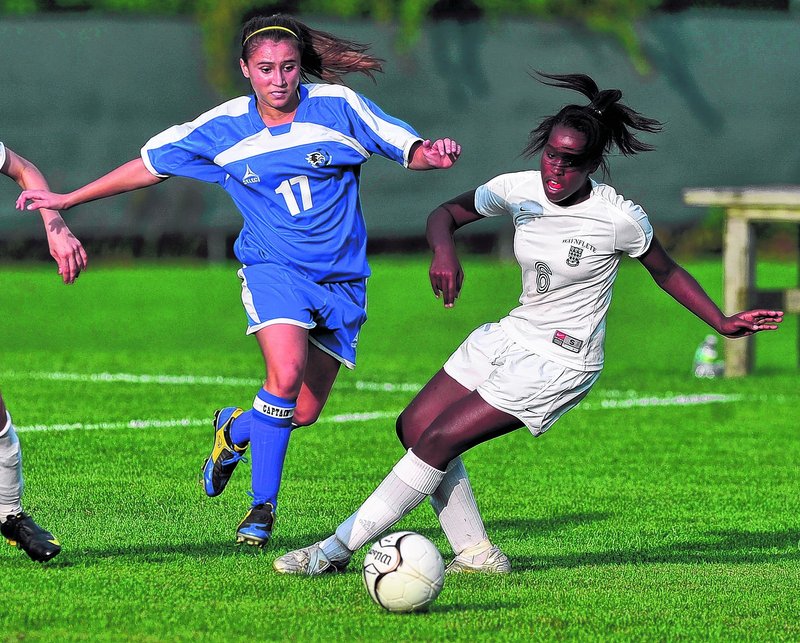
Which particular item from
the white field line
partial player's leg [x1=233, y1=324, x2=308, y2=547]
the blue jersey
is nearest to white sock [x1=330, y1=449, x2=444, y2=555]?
partial player's leg [x1=233, y1=324, x2=308, y2=547]

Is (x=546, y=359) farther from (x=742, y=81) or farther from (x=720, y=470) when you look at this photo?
(x=742, y=81)

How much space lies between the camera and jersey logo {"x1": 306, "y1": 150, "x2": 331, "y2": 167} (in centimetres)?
695

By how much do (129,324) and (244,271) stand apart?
994cm

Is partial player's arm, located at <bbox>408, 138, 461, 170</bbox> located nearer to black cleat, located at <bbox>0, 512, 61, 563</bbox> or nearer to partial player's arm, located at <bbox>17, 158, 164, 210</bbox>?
partial player's arm, located at <bbox>17, 158, 164, 210</bbox>

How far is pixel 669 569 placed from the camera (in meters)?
6.62

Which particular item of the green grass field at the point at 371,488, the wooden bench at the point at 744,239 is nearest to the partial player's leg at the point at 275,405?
the green grass field at the point at 371,488

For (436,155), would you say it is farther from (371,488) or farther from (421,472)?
(371,488)

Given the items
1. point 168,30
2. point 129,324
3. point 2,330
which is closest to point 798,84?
point 168,30

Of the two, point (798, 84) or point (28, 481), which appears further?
point (798, 84)

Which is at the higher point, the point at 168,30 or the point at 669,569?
the point at 168,30

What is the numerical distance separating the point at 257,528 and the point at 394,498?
0.62 metres

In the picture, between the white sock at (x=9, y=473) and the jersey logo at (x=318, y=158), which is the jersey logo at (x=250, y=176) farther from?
the white sock at (x=9, y=473)

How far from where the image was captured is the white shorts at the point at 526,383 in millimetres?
6133

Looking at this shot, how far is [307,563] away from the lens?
20.4 ft
